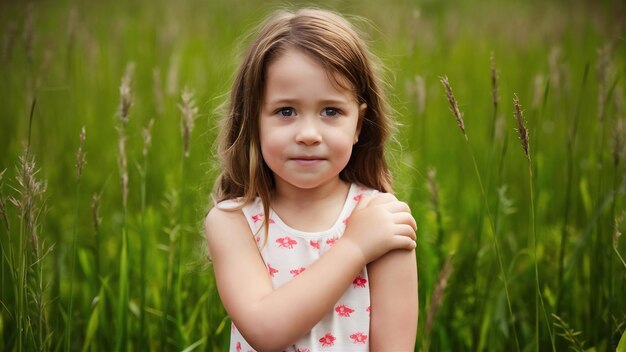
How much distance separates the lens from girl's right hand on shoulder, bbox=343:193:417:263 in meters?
1.45

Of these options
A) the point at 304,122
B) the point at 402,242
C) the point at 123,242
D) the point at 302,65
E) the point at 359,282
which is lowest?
the point at 123,242

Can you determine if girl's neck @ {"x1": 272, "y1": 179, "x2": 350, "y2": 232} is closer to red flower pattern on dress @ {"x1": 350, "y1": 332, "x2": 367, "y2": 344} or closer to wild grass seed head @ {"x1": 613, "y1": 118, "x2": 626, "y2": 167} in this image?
red flower pattern on dress @ {"x1": 350, "y1": 332, "x2": 367, "y2": 344}

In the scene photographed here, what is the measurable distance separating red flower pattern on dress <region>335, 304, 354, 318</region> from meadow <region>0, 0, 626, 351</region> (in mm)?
177

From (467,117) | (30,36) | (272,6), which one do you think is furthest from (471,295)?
(467,117)

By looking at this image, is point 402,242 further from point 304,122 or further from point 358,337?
point 304,122

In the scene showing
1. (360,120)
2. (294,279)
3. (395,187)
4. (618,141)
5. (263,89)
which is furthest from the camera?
(395,187)

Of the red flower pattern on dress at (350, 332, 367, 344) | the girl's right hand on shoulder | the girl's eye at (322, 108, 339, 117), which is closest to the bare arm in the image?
the girl's right hand on shoulder

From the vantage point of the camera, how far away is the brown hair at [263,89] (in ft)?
4.98

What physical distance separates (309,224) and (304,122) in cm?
25

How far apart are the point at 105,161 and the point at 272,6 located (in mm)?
1993

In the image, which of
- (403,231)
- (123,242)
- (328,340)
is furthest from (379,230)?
(123,242)

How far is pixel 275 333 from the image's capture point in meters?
1.40

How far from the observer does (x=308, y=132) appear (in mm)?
1441

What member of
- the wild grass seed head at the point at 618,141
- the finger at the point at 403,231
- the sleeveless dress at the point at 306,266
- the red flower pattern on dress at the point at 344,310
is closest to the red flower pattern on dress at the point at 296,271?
the sleeveless dress at the point at 306,266
